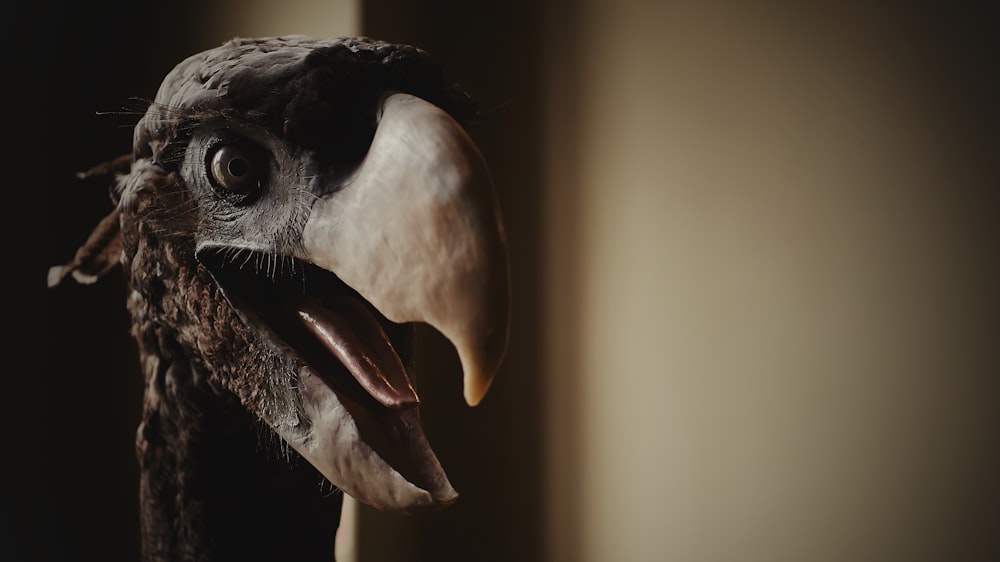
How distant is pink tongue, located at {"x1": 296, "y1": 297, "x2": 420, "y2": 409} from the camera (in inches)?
20.0

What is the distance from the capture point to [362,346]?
0.54 m

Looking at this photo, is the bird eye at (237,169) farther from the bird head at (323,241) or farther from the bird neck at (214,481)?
the bird neck at (214,481)

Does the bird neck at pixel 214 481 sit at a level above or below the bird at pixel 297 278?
below

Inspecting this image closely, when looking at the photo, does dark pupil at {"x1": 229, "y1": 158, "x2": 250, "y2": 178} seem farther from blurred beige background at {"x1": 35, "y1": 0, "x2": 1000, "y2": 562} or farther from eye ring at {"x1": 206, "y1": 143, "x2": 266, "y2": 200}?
blurred beige background at {"x1": 35, "y1": 0, "x2": 1000, "y2": 562}

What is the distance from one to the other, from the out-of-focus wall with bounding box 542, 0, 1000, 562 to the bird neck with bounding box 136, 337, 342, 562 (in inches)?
20.1

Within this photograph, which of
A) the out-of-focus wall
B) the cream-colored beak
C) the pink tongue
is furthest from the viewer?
the out-of-focus wall

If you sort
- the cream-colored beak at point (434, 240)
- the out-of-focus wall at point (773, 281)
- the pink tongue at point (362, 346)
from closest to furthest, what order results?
1. the cream-colored beak at point (434, 240)
2. the pink tongue at point (362, 346)
3. the out-of-focus wall at point (773, 281)

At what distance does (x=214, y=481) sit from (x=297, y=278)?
193 mm

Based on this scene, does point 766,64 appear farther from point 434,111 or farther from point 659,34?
point 434,111

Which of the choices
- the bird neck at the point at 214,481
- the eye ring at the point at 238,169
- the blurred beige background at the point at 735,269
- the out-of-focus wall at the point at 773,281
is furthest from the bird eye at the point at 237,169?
the out-of-focus wall at the point at 773,281

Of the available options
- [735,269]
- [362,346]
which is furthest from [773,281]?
[362,346]

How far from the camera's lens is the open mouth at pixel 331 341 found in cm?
50

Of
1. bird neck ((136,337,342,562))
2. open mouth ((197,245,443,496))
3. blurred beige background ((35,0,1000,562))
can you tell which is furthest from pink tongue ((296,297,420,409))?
blurred beige background ((35,0,1000,562))

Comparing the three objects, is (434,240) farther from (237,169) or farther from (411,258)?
(237,169)
